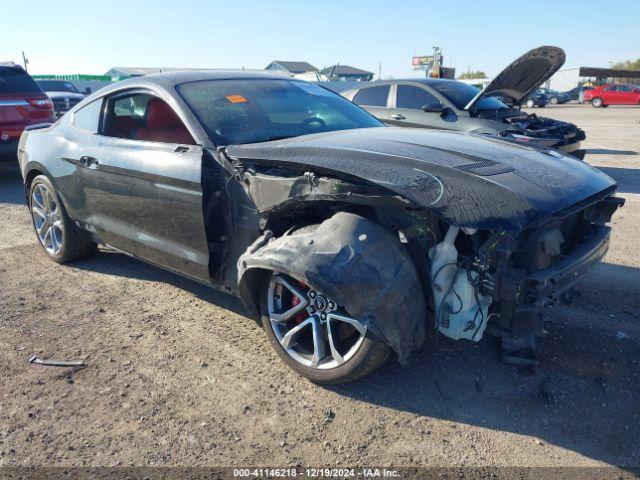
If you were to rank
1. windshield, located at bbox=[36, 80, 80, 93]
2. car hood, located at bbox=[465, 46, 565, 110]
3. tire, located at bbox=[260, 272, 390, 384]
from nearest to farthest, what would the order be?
tire, located at bbox=[260, 272, 390, 384] → car hood, located at bbox=[465, 46, 565, 110] → windshield, located at bbox=[36, 80, 80, 93]

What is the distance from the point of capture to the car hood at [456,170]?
2.48 metres

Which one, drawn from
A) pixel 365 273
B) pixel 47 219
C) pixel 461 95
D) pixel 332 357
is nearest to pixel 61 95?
pixel 461 95

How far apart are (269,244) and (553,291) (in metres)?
1.46

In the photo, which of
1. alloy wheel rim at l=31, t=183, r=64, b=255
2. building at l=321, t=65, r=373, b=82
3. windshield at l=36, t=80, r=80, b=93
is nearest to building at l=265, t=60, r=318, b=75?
building at l=321, t=65, r=373, b=82

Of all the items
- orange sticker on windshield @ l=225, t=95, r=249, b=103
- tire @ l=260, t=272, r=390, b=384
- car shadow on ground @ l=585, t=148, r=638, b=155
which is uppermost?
orange sticker on windshield @ l=225, t=95, r=249, b=103

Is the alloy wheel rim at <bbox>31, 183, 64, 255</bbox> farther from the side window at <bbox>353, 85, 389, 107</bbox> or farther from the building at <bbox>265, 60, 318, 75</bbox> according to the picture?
the building at <bbox>265, 60, 318, 75</bbox>

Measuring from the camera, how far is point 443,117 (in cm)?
835

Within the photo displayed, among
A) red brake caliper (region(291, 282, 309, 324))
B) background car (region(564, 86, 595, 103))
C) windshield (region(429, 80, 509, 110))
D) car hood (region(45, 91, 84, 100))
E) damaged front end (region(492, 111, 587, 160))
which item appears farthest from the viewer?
background car (region(564, 86, 595, 103))

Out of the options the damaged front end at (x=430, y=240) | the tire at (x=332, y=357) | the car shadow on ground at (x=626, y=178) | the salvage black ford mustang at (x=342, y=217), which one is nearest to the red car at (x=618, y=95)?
the car shadow on ground at (x=626, y=178)

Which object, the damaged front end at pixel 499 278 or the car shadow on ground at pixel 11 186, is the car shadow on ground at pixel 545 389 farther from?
the car shadow on ground at pixel 11 186

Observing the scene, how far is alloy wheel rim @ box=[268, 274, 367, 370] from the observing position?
9.45 ft

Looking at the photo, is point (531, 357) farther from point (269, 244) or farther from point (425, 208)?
point (269, 244)

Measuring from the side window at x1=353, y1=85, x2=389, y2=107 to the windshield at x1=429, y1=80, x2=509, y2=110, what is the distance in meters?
0.85

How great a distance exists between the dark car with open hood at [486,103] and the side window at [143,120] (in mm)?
4152
